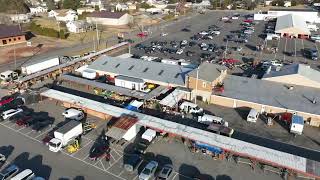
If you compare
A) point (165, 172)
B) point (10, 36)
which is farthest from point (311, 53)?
point (10, 36)

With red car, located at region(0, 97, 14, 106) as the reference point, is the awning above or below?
above

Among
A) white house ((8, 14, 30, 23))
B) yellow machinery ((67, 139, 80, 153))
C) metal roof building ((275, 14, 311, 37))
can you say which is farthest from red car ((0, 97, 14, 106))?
white house ((8, 14, 30, 23))

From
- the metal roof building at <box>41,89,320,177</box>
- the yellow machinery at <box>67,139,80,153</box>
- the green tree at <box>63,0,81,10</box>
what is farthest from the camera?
the green tree at <box>63,0,81,10</box>

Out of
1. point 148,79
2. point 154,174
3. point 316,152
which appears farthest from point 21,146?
point 316,152

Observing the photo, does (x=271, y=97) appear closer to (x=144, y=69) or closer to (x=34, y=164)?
(x=144, y=69)

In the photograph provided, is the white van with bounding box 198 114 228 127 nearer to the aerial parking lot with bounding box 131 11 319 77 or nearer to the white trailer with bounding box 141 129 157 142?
the white trailer with bounding box 141 129 157 142

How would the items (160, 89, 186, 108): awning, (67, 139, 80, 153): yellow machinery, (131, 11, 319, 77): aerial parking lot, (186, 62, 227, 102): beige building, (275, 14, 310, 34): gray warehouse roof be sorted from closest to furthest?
(67, 139, 80, 153): yellow machinery
(160, 89, 186, 108): awning
(186, 62, 227, 102): beige building
(131, 11, 319, 77): aerial parking lot
(275, 14, 310, 34): gray warehouse roof

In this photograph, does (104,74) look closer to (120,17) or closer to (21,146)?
(21,146)
